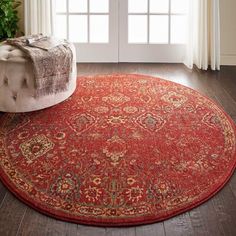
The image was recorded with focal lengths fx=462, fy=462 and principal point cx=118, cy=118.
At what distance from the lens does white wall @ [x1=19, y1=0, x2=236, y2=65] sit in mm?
4980

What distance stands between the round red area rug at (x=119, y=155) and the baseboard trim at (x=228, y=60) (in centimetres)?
132

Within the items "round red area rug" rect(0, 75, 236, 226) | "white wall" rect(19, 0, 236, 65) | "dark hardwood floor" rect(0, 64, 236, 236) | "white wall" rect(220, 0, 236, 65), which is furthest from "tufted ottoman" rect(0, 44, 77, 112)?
"white wall" rect(220, 0, 236, 65)

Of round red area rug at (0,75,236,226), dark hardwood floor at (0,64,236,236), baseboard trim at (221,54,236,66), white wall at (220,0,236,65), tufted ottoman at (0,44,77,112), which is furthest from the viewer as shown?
baseboard trim at (221,54,236,66)

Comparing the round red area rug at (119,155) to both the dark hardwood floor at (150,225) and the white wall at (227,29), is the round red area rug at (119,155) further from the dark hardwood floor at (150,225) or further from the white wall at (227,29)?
the white wall at (227,29)

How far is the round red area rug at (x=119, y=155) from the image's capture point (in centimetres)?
229

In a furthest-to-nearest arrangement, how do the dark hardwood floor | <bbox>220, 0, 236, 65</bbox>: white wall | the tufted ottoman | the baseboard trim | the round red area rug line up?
the baseboard trim
<bbox>220, 0, 236, 65</bbox>: white wall
the tufted ottoman
the round red area rug
the dark hardwood floor

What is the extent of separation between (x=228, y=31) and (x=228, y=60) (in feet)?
1.05

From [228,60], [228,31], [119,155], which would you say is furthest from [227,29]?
[119,155]

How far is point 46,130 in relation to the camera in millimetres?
3223

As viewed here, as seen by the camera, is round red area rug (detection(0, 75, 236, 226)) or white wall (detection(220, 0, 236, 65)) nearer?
round red area rug (detection(0, 75, 236, 226))

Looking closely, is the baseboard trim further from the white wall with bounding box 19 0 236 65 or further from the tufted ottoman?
the tufted ottoman

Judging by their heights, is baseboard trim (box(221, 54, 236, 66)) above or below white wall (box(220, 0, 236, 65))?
below

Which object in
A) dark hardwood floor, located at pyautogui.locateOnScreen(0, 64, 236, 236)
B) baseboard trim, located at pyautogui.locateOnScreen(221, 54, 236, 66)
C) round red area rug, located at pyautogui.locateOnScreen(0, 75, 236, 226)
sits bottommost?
dark hardwood floor, located at pyautogui.locateOnScreen(0, 64, 236, 236)

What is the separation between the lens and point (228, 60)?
5.16 meters
